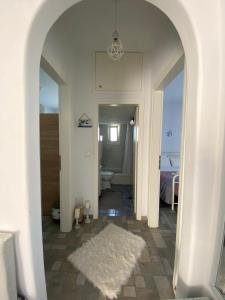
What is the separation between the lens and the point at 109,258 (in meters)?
2.12

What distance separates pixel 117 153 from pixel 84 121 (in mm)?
3285

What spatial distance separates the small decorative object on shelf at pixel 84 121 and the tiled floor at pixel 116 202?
65.1 inches

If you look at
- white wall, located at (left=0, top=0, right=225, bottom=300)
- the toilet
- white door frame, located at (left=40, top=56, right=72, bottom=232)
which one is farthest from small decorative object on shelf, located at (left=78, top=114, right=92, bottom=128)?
the toilet

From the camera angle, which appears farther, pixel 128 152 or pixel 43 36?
pixel 128 152

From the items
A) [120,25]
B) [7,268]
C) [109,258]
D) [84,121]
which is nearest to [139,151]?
[84,121]

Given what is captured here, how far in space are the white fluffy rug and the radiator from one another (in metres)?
0.90

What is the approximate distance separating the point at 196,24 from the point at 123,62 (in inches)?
82.6

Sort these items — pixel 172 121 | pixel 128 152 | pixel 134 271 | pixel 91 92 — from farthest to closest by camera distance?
pixel 128 152
pixel 172 121
pixel 91 92
pixel 134 271

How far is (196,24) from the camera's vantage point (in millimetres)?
1003

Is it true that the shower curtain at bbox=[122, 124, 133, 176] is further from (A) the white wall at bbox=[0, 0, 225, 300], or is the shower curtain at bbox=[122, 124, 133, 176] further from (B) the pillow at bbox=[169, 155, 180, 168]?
(A) the white wall at bbox=[0, 0, 225, 300]

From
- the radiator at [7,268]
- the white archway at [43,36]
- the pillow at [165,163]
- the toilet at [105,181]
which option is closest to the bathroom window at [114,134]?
the toilet at [105,181]

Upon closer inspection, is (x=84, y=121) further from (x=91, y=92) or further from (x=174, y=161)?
(x=174, y=161)

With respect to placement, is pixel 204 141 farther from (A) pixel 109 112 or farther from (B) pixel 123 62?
(A) pixel 109 112

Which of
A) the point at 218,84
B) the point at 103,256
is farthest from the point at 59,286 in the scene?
the point at 218,84
